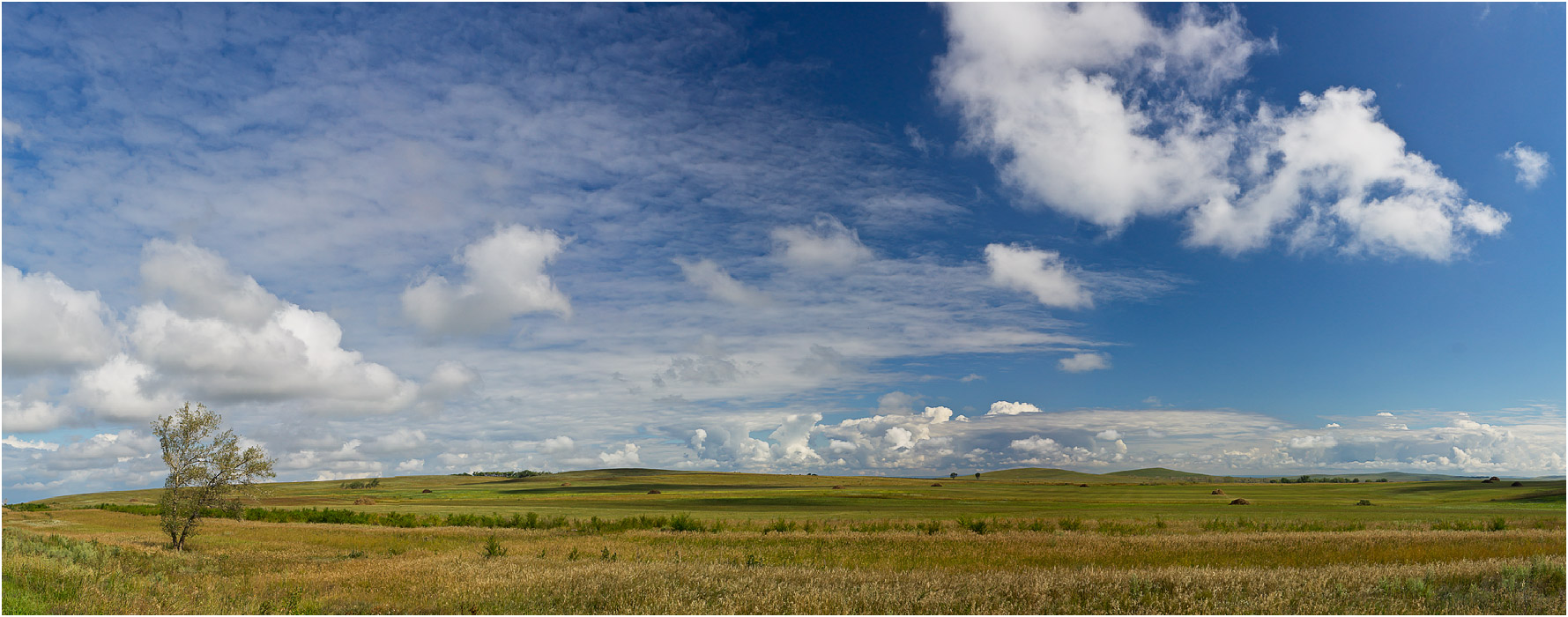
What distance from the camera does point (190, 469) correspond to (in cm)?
3678

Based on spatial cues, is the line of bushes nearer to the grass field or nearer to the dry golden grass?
the grass field

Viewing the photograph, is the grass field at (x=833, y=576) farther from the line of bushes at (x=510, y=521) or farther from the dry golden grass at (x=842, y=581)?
the line of bushes at (x=510, y=521)

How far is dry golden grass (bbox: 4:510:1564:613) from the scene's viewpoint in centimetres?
1402

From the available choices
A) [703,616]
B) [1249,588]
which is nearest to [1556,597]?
[1249,588]

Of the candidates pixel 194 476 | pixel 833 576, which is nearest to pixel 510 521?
pixel 194 476

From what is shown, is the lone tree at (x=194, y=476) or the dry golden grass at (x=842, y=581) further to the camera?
the lone tree at (x=194, y=476)

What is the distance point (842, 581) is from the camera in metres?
16.1

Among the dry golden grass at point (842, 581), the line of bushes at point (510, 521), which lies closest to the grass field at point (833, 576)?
the dry golden grass at point (842, 581)

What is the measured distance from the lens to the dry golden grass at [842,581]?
14.0 meters

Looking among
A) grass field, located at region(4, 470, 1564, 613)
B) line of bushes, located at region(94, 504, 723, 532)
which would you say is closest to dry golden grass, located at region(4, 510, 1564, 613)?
grass field, located at region(4, 470, 1564, 613)

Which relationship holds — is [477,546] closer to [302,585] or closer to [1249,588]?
[302,585]

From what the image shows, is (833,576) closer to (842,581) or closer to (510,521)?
(842,581)

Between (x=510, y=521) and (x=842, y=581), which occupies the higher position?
(x=842, y=581)

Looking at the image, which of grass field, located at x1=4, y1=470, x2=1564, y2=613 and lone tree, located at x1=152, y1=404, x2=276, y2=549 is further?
lone tree, located at x1=152, y1=404, x2=276, y2=549
